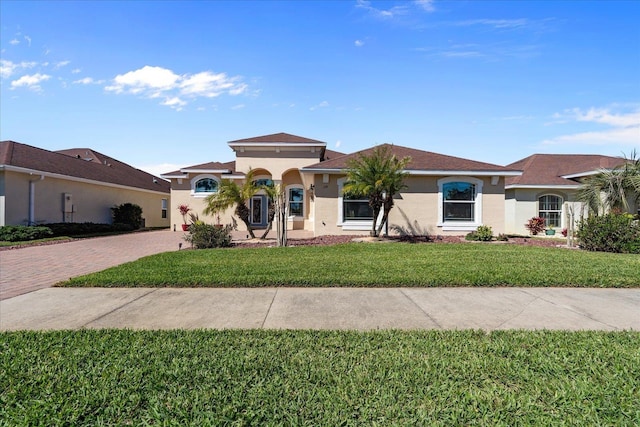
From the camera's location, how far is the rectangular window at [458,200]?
618 inches

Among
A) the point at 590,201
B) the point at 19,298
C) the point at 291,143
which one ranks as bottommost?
the point at 19,298

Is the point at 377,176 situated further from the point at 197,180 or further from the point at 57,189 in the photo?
the point at 57,189

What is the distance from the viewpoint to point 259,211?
2256cm

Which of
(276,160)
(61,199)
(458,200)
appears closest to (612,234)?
(458,200)

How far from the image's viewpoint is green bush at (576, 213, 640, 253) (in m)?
11.1

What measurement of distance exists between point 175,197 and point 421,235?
15289 mm

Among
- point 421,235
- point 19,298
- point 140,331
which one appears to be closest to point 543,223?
point 421,235

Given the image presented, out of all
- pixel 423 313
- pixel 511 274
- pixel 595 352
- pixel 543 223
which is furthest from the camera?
pixel 543 223

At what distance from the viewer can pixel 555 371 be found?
3.14m

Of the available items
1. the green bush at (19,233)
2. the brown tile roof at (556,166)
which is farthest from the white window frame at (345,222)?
the green bush at (19,233)

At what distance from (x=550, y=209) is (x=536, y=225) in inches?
70.8

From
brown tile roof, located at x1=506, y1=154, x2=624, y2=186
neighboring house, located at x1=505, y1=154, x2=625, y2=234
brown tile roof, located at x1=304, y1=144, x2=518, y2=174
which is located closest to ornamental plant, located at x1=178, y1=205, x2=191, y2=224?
brown tile roof, located at x1=304, y1=144, x2=518, y2=174

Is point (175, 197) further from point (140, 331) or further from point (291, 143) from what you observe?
point (140, 331)

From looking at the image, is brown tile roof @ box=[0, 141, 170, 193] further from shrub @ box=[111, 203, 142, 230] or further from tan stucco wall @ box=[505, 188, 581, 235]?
tan stucco wall @ box=[505, 188, 581, 235]
